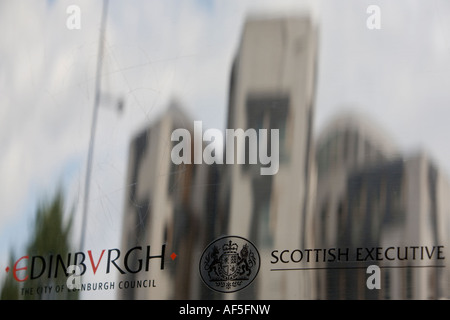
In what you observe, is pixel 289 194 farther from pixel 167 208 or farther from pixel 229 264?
pixel 167 208

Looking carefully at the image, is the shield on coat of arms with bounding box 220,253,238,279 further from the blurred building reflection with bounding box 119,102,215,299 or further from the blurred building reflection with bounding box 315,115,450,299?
the blurred building reflection with bounding box 315,115,450,299

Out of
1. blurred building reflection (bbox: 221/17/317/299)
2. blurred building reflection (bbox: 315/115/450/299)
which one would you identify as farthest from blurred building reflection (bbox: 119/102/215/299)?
blurred building reflection (bbox: 315/115/450/299)

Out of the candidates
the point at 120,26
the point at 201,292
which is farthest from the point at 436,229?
the point at 120,26

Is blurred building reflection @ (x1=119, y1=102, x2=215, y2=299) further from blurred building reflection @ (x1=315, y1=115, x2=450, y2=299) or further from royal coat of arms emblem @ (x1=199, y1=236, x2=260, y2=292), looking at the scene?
blurred building reflection @ (x1=315, y1=115, x2=450, y2=299)

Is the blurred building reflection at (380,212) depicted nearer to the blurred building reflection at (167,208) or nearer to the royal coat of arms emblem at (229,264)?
the royal coat of arms emblem at (229,264)

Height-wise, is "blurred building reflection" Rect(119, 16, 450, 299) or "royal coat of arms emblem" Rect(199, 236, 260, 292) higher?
"blurred building reflection" Rect(119, 16, 450, 299)

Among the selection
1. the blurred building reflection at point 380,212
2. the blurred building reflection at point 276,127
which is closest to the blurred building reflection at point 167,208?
the blurred building reflection at point 276,127

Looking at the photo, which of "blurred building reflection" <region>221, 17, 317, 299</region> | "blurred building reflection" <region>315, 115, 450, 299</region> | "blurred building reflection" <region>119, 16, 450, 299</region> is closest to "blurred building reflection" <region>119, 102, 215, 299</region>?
"blurred building reflection" <region>119, 16, 450, 299</region>

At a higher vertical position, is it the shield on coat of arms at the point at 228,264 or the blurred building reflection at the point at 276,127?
the blurred building reflection at the point at 276,127

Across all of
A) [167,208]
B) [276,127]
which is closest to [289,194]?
[276,127]

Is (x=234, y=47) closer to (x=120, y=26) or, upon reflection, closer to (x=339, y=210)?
(x=120, y=26)

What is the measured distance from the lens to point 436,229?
9.47 ft

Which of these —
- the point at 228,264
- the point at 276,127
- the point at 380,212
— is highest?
the point at 276,127
